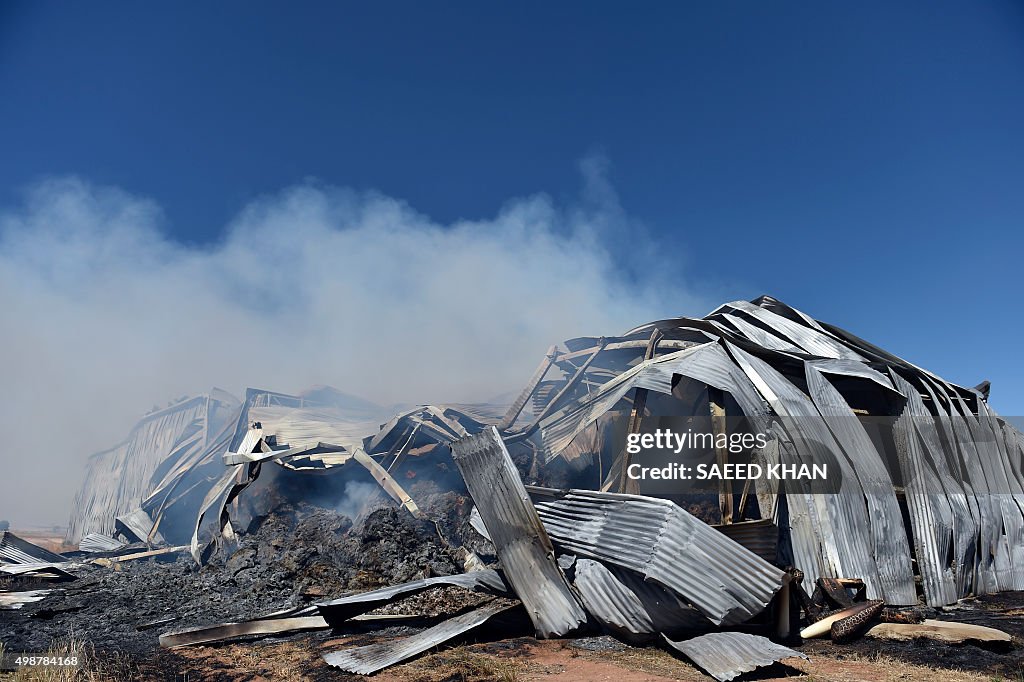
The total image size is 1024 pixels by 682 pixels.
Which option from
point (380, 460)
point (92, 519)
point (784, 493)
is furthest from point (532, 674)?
point (92, 519)

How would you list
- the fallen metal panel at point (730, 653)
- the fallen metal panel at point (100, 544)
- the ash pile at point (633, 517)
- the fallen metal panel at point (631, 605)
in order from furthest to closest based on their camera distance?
the fallen metal panel at point (100, 544) → the ash pile at point (633, 517) → the fallen metal panel at point (631, 605) → the fallen metal panel at point (730, 653)

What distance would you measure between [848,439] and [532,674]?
19.8 ft

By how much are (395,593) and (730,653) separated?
12.0ft

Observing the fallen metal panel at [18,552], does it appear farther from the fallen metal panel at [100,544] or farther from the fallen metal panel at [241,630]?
the fallen metal panel at [241,630]

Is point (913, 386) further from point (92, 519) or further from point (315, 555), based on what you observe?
point (92, 519)

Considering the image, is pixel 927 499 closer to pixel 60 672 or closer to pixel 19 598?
pixel 60 672

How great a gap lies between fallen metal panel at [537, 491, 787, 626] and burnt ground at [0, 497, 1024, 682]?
2.10 ft

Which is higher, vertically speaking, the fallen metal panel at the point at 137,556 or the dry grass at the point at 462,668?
the dry grass at the point at 462,668

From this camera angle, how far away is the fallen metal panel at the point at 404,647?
5195 mm

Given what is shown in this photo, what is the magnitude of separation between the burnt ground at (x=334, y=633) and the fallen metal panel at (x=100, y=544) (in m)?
2.94

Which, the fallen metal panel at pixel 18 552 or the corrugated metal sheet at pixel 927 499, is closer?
the corrugated metal sheet at pixel 927 499

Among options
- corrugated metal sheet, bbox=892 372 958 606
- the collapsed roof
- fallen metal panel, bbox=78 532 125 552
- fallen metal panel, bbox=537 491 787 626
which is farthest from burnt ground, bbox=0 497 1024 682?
fallen metal panel, bbox=78 532 125 552

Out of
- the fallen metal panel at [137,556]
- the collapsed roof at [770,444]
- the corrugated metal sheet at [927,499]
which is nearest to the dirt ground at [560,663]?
the corrugated metal sheet at [927,499]

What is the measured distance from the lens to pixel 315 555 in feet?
30.4
